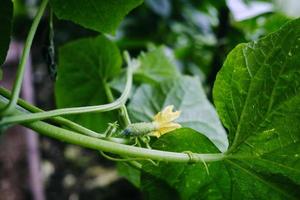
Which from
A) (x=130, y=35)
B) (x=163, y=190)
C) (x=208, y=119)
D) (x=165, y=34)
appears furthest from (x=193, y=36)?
(x=163, y=190)

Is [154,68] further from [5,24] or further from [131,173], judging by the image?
[5,24]

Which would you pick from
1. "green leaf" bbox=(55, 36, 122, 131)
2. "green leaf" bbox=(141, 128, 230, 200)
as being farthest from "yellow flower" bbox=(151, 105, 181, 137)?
"green leaf" bbox=(55, 36, 122, 131)

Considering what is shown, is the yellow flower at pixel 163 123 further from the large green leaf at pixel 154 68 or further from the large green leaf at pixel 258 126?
the large green leaf at pixel 154 68

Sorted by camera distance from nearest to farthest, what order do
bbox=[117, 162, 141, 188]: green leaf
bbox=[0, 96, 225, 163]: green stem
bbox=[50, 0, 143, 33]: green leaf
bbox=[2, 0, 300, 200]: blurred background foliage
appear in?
bbox=[0, 96, 225, 163]: green stem
bbox=[50, 0, 143, 33]: green leaf
bbox=[117, 162, 141, 188]: green leaf
bbox=[2, 0, 300, 200]: blurred background foliage

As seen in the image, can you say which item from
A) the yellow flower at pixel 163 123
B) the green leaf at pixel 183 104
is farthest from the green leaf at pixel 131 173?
the yellow flower at pixel 163 123

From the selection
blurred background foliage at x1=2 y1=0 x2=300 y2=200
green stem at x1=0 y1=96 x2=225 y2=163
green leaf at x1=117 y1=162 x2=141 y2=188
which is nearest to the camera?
green stem at x1=0 y1=96 x2=225 y2=163

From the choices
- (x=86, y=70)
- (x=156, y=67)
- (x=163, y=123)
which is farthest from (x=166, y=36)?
(x=163, y=123)

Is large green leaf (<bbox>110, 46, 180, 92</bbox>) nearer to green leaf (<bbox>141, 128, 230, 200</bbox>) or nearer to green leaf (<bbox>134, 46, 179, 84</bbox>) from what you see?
green leaf (<bbox>134, 46, 179, 84</bbox>)
